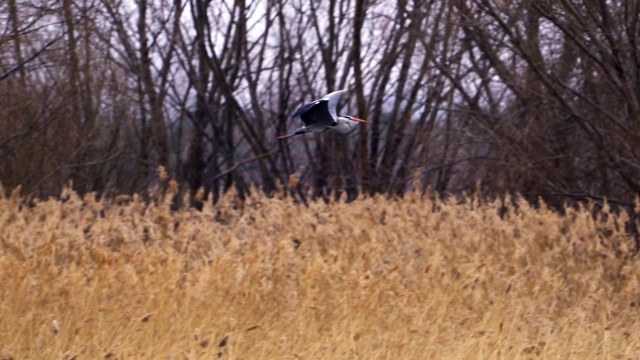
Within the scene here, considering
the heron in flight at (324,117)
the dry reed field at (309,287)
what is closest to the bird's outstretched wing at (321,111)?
the heron in flight at (324,117)

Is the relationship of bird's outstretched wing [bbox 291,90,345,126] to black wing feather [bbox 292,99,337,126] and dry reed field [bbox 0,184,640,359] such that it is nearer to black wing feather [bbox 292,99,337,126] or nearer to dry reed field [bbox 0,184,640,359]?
black wing feather [bbox 292,99,337,126]

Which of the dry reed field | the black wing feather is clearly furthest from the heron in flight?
the dry reed field

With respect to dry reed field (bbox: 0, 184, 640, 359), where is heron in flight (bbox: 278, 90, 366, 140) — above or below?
above

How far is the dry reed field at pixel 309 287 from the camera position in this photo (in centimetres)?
651

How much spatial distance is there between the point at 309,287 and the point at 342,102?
967 cm

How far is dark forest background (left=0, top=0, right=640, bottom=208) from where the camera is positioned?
464 inches

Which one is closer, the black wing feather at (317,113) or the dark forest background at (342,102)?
the black wing feather at (317,113)

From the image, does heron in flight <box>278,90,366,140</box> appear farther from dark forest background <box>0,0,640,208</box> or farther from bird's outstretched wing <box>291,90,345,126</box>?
dark forest background <box>0,0,640,208</box>

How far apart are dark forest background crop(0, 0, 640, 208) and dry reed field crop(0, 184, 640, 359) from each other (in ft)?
5.47

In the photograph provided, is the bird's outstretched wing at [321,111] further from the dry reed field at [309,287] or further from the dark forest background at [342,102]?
the dark forest background at [342,102]

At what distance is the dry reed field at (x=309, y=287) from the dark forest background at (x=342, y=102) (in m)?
1.67

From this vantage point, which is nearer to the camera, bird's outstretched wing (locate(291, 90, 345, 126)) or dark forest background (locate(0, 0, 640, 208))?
bird's outstretched wing (locate(291, 90, 345, 126))

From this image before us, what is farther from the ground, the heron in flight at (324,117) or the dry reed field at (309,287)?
the heron in flight at (324,117)

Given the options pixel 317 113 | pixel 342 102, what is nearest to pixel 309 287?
pixel 317 113
